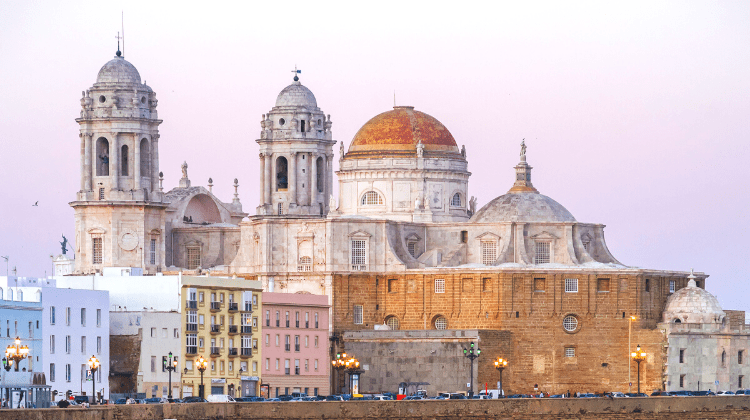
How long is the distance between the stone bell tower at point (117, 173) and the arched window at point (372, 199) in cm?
1339

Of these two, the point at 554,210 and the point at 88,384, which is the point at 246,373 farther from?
the point at 554,210

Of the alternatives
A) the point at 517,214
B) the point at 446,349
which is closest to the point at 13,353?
the point at 446,349

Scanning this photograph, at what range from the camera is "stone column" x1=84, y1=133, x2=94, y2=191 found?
436ft

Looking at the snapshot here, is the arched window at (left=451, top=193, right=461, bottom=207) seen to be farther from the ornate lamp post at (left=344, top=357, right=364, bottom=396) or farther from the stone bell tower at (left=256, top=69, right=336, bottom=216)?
the ornate lamp post at (left=344, top=357, right=364, bottom=396)

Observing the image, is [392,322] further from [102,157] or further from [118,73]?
[118,73]

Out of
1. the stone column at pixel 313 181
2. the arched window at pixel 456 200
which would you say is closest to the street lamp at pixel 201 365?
the stone column at pixel 313 181

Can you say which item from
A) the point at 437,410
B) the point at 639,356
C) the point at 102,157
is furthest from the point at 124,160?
the point at 437,410

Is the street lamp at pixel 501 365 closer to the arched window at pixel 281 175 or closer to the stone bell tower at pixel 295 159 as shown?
the stone bell tower at pixel 295 159

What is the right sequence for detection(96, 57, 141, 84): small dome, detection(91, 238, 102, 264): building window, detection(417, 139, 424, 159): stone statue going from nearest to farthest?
1. detection(96, 57, 141, 84): small dome
2. detection(91, 238, 102, 264): building window
3. detection(417, 139, 424, 159): stone statue

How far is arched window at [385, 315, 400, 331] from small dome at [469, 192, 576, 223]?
27.2 ft

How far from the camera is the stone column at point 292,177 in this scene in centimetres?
13888

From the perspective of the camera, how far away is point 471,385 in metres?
119

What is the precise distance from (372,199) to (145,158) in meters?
15.4

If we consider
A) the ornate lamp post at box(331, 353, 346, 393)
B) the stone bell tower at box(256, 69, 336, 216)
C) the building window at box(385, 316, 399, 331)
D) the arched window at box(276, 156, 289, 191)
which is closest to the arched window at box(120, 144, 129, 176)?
the stone bell tower at box(256, 69, 336, 216)
